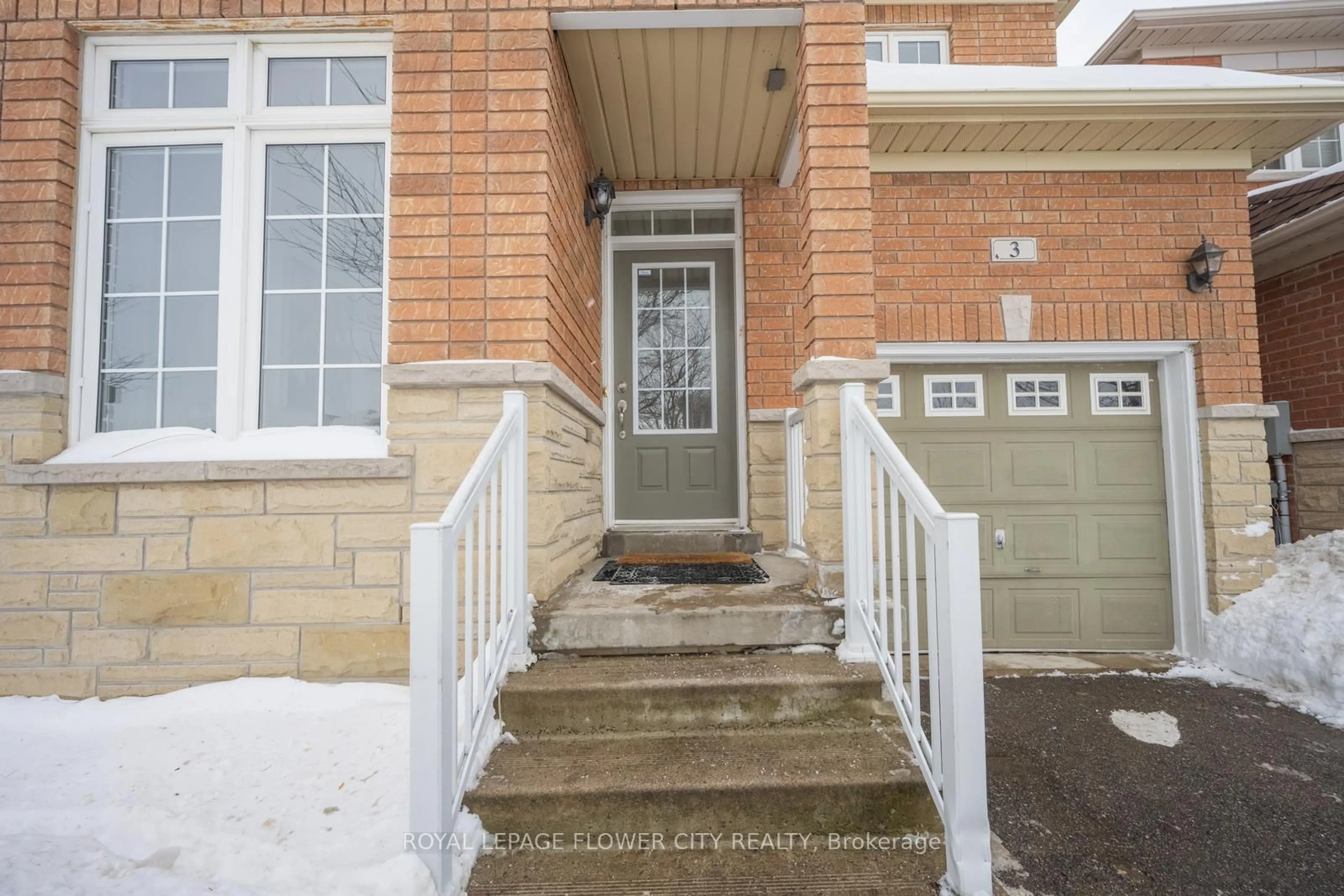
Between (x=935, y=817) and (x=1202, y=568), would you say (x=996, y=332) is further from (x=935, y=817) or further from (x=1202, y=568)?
(x=935, y=817)

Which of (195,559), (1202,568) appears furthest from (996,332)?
(195,559)

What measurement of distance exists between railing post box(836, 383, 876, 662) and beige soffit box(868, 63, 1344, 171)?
220cm

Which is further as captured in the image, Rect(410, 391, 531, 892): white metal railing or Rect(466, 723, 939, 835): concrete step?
Rect(466, 723, 939, 835): concrete step

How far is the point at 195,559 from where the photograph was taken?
2.51m

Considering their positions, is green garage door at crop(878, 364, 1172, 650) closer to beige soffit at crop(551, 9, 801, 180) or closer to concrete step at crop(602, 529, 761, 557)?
concrete step at crop(602, 529, 761, 557)

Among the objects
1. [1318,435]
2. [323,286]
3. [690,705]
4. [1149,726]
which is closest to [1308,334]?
[1318,435]

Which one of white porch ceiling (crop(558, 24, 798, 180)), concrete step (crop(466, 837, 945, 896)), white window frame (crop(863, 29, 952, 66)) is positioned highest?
white window frame (crop(863, 29, 952, 66))

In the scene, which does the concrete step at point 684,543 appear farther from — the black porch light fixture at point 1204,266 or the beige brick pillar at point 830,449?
the black porch light fixture at point 1204,266

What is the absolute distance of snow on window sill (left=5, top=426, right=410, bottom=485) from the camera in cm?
248

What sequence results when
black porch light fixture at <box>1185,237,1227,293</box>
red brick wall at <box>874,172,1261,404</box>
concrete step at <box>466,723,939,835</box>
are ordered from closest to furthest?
concrete step at <box>466,723,939,835</box> < black porch light fixture at <box>1185,237,1227,293</box> < red brick wall at <box>874,172,1261,404</box>

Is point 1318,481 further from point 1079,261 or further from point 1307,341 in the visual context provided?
point 1079,261

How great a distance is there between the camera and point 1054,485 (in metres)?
4.09

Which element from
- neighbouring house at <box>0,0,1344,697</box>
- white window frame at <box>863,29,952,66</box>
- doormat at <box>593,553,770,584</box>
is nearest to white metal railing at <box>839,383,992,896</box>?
neighbouring house at <box>0,0,1344,697</box>

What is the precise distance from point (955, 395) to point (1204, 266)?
1642 mm
